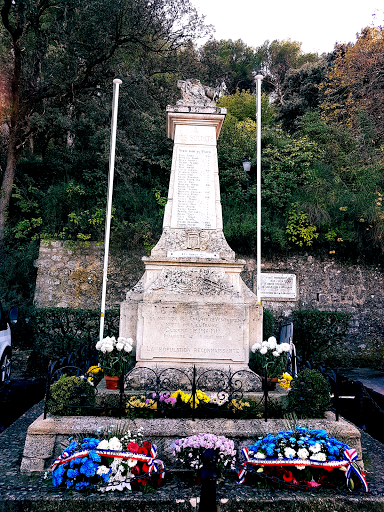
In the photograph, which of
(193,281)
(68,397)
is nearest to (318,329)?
(193,281)

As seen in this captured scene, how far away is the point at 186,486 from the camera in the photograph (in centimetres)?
352

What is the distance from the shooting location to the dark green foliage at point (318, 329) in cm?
1020

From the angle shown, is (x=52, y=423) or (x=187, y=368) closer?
(x=52, y=423)

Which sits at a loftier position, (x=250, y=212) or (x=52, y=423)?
(x=250, y=212)

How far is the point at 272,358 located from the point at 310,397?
1.04 m

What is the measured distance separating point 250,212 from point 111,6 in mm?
7533

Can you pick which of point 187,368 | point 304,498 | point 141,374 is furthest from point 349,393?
point 304,498

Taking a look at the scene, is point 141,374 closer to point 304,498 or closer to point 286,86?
point 304,498

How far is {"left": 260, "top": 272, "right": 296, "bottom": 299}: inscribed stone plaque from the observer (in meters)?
11.9

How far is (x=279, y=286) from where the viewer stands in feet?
39.4

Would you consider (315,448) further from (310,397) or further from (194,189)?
(194,189)

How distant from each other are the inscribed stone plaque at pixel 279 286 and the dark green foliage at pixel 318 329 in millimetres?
1568

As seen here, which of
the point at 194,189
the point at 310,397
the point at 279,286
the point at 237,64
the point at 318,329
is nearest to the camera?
the point at 310,397

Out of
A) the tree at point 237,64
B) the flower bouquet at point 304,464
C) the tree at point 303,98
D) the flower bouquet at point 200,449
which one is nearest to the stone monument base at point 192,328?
the flower bouquet at point 200,449
